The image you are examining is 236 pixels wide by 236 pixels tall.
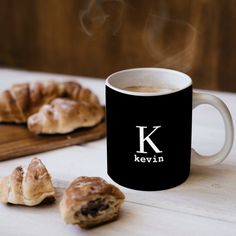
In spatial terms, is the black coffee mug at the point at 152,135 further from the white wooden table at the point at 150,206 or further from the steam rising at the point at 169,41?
the steam rising at the point at 169,41

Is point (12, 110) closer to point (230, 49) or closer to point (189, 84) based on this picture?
point (189, 84)

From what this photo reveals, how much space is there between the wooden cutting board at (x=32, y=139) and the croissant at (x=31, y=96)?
3cm

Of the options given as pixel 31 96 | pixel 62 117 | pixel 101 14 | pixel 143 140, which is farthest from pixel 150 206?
pixel 101 14

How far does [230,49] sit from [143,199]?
0.93m

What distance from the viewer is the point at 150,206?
79 centimetres

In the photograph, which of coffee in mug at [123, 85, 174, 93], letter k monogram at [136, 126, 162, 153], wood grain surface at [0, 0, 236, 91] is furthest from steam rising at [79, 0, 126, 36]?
letter k monogram at [136, 126, 162, 153]

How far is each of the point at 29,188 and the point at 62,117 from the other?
0.90ft

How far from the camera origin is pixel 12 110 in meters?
1.09

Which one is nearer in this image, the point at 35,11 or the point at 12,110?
the point at 12,110

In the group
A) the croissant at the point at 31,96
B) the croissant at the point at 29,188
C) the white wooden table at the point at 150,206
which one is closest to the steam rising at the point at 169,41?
the croissant at the point at 31,96

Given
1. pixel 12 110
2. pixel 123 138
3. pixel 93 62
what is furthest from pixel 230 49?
pixel 123 138

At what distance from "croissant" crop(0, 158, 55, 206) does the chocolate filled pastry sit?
0.05 meters

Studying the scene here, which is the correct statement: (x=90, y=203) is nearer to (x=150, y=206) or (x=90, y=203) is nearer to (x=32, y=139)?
(x=150, y=206)

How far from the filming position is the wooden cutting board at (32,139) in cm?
97
